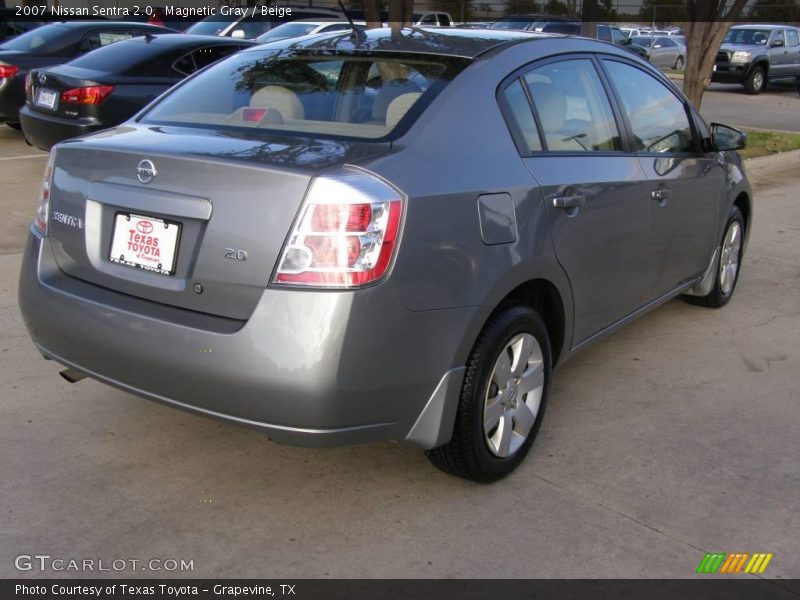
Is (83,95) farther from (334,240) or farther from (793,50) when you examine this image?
(793,50)

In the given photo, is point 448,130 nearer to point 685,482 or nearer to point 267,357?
point 267,357

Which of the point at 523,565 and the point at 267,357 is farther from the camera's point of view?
the point at 523,565

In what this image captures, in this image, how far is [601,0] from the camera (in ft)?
141

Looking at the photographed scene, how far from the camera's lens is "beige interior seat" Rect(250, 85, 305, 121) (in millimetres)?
3557

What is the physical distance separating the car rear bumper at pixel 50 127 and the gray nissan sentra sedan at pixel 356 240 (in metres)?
5.10

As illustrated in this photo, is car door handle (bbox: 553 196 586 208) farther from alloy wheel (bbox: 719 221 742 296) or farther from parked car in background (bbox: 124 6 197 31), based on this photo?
parked car in background (bbox: 124 6 197 31)

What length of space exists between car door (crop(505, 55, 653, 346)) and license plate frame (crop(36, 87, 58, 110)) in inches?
245

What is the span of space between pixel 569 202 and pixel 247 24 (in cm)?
1317

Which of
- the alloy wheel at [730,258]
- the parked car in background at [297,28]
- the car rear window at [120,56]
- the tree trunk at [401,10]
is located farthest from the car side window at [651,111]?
the parked car in background at [297,28]

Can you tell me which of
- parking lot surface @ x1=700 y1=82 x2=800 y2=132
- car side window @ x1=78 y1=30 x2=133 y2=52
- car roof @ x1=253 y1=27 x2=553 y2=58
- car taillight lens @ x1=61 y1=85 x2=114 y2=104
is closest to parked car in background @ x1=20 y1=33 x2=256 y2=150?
car taillight lens @ x1=61 y1=85 x2=114 y2=104

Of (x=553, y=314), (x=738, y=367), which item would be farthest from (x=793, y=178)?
(x=553, y=314)

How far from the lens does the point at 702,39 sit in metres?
12.2

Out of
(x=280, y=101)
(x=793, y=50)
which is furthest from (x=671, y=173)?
(x=793, y=50)
